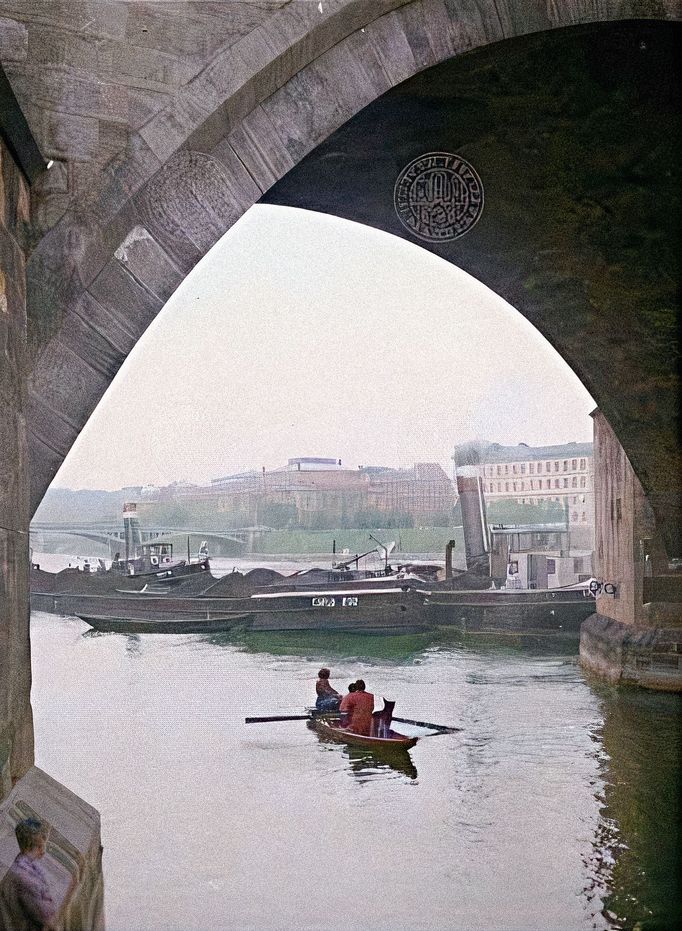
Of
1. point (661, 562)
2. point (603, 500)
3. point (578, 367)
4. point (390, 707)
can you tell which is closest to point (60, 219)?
point (578, 367)

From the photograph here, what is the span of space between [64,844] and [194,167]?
2.65m

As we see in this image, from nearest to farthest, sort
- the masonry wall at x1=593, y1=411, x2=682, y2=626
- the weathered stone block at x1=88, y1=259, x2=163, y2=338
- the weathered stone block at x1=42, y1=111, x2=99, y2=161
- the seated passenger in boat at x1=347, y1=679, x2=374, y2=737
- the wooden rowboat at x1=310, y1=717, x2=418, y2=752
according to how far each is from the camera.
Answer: the weathered stone block at x1=42, y1=111, x2=99, y2=161 → the weathered stone block at x1=88, y1=259, x2=163, y2=338 → the wooden rowboat at x1=310, y1=717, x2=418, y2=752 → the seated passenger in boat at x1=347, y1=679, x2=374, y2=737 → the masonry wall at x1=593, y1=411, x2=682, y2=626

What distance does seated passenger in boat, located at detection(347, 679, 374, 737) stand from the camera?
12.8 meters

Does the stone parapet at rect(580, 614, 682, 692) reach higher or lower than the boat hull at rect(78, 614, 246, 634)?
higher

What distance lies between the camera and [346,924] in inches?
268

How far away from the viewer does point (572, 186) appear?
30.7 ft

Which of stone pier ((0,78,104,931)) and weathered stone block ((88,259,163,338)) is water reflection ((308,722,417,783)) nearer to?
stone pier ((0,78,104,931))

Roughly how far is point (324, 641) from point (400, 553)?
22.3 m

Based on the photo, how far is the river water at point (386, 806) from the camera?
7.23 m

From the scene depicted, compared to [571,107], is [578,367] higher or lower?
lower

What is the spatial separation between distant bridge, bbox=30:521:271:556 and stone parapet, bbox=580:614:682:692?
129 ft

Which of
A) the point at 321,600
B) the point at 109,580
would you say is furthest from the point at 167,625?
the point at 109,580

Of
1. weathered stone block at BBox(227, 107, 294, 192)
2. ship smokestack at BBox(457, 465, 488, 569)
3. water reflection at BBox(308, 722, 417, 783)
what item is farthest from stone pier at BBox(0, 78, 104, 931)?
ship smokestack at BBox(457, 465, 488, 569)

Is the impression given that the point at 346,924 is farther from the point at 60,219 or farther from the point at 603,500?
the point at 603,500
